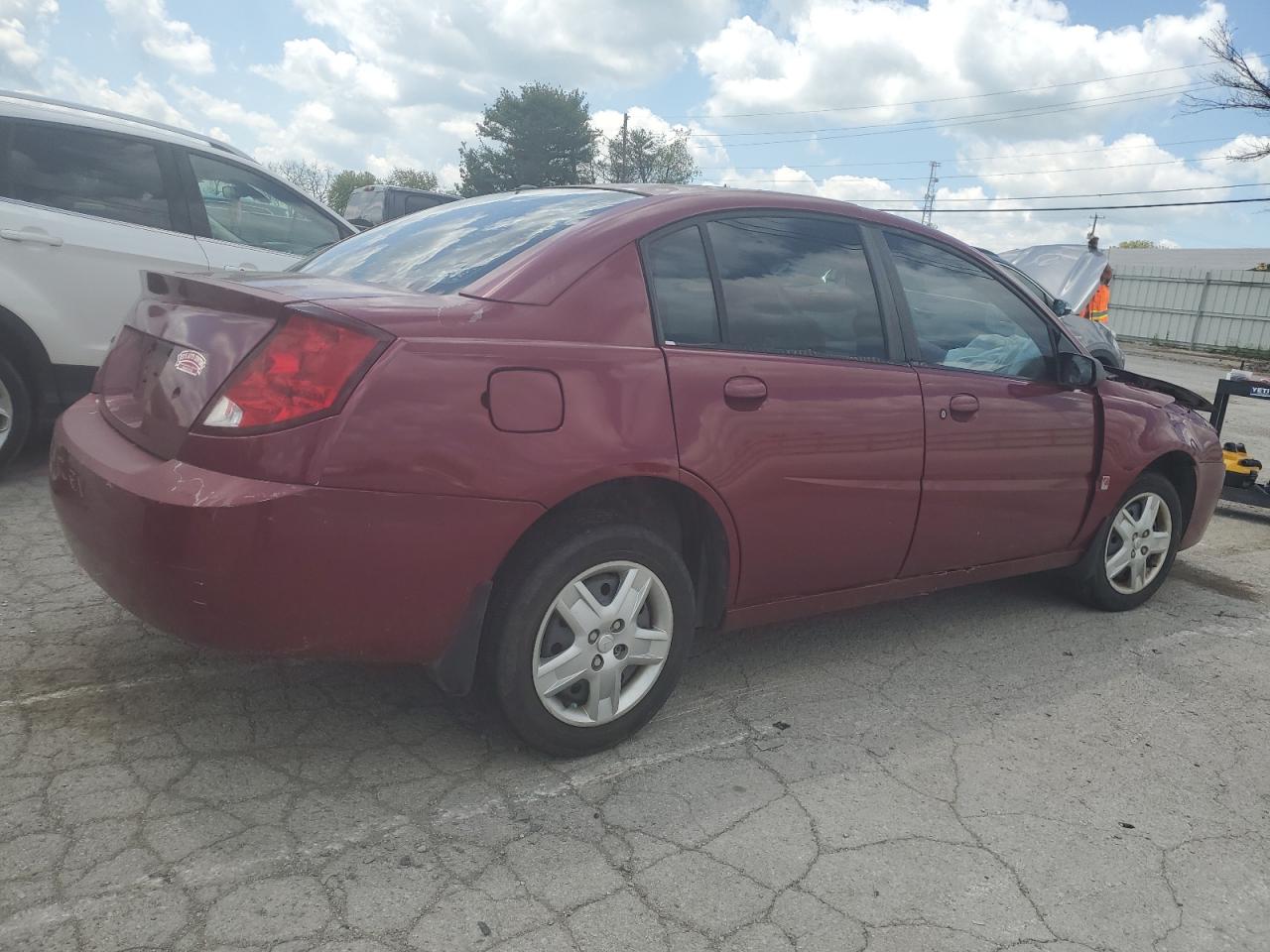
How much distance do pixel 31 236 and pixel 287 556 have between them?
3.67 meters

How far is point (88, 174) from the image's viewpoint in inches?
202

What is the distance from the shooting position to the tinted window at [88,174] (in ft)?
16.1

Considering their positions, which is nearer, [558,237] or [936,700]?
[558,237]

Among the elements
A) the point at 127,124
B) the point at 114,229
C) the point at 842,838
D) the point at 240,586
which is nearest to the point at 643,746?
the point at 842,838

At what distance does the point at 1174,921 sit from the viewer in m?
2.32

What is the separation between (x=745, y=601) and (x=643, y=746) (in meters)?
0.55

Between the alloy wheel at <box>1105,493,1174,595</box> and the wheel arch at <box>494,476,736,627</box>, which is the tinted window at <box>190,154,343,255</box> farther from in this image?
the alloy wheel at <box>1105,493,1174,595</box>

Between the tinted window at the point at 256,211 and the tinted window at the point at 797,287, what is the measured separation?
3537mm

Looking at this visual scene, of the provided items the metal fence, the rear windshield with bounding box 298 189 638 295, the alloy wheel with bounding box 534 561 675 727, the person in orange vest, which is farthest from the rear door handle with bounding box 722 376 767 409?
the metal fence

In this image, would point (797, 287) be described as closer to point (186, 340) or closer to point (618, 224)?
point (618, 224)

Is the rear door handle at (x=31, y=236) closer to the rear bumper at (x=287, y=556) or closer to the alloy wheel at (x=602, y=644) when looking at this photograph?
the rear bumper at (x=287, y=556)

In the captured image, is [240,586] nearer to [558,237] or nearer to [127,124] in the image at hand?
[558,237]

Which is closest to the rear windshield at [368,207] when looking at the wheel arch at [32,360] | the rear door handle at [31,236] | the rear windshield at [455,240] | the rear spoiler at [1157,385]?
the rear door handle at [31,236]

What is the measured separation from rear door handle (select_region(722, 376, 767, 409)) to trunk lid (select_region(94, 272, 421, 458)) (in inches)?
39.8
